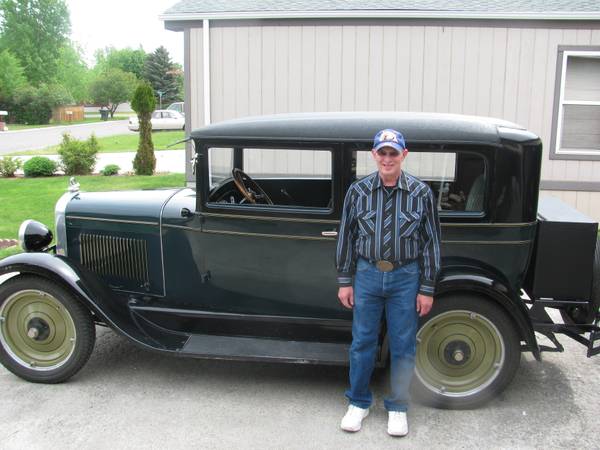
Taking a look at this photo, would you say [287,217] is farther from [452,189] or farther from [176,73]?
[176,73]

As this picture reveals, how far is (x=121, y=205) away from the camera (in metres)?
4.39

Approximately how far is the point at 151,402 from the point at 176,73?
197ft

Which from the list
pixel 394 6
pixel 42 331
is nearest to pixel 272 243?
pixel 42 331

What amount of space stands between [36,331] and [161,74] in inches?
2281

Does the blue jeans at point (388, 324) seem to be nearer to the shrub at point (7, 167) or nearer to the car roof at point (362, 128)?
the car roof at point (362, 128)

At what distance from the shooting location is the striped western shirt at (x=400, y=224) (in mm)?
3232

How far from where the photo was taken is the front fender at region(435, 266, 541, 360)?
11.6 ft

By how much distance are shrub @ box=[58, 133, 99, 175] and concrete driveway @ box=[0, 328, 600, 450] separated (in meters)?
11.3

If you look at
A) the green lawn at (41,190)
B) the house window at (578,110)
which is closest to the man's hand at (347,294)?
the green lawn at (41,190)

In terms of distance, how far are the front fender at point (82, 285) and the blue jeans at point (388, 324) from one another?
53.9 inches

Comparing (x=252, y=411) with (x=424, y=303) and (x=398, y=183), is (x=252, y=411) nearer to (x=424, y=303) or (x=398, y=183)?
(x=424, y=303)

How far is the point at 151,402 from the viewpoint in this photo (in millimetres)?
3822

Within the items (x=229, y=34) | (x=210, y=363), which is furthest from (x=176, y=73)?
(x=210, y=363)

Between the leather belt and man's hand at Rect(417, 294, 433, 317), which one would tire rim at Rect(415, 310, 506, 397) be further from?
the leather belt
